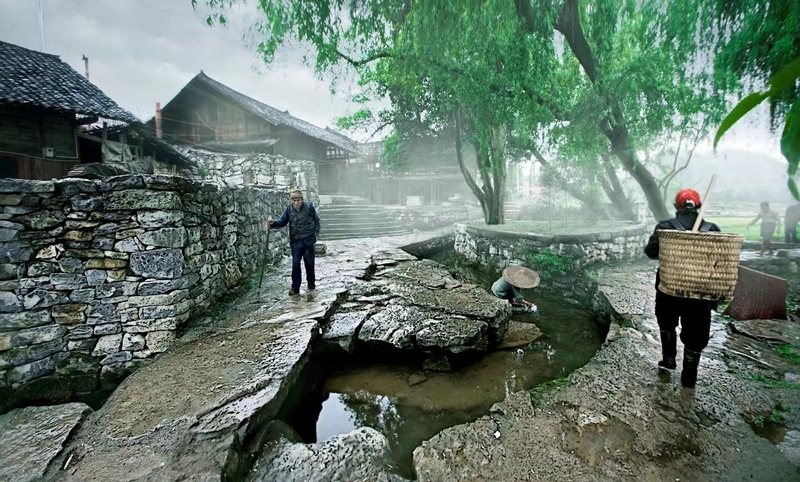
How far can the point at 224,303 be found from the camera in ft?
15.6

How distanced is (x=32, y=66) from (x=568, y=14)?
1431 centimetres

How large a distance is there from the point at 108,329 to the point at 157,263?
0.85 m

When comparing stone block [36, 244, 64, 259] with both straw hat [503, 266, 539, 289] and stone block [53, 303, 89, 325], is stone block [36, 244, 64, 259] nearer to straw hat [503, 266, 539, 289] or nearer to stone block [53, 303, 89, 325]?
stone block [53, 303, 89, 325]

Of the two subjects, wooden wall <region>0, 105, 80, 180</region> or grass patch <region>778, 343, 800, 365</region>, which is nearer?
grass patch <region>778, 343, 800, 365</region>

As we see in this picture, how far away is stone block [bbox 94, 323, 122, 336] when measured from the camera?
11.9ft

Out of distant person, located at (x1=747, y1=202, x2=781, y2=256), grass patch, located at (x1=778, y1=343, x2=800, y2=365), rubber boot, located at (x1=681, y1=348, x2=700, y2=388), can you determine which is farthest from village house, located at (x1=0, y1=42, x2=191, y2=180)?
distant person, located at (x1=747, y1=202, x2=781, y2=256)

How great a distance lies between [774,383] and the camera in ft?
9.71

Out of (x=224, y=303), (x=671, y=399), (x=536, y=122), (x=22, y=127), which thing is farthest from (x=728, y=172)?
(x=22, y=127)

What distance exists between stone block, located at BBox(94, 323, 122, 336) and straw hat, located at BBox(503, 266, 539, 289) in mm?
Result: 5311

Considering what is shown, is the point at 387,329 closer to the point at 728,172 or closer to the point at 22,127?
the point at 22,127

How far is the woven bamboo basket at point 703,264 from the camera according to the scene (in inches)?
96.0

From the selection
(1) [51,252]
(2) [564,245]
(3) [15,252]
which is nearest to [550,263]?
(2) [564,245]

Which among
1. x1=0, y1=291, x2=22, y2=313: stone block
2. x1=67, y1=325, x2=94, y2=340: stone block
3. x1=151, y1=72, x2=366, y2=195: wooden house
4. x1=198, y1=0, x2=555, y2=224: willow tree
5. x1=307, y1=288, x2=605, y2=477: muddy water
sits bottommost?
x1=307, y1=288, x2=605, y2=477: muddy water

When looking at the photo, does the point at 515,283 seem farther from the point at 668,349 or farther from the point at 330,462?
the point at 330,462
